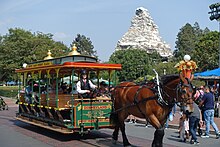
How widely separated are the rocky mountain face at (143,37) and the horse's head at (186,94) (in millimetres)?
95377

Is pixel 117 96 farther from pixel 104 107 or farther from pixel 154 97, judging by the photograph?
pixel 154 97

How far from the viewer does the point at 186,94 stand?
7.99 m

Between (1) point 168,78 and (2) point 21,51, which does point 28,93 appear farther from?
(2) point 21,51

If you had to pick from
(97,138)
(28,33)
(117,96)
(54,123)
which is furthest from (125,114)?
(28,33)

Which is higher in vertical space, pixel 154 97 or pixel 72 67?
pixel 72 67

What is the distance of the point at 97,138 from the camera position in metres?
12.2

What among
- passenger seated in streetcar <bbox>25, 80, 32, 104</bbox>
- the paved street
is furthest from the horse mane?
passenger seated in streetcar <bbox>25, 80, 32, 104</bbox>

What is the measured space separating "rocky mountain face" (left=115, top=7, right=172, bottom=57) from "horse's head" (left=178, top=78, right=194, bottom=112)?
313 ft

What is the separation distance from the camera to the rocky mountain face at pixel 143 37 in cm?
10631

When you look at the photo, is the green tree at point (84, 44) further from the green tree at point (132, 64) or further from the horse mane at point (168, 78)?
the horse mane at point (168, 78)

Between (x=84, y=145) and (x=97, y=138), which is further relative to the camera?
(x=97, y=138)

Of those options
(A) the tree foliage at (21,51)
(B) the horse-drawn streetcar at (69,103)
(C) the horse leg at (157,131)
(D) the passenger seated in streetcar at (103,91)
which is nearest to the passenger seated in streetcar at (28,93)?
(B) the horse-drawn streetcar at (69,103)

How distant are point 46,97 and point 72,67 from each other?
2474mm

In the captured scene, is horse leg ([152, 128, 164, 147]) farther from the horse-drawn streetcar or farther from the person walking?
the person walking
